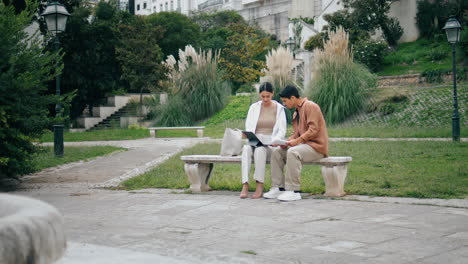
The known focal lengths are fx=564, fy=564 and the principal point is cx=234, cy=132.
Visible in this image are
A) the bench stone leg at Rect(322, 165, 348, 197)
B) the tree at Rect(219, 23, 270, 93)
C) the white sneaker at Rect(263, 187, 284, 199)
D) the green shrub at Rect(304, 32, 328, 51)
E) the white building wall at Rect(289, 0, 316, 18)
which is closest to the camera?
the bench stone leg at Rect(322, 165, 348, 197)

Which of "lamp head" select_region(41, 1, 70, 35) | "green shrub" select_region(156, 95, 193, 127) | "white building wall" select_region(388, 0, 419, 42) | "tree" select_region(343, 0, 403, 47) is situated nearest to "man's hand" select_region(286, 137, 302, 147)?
"lamp head" select_region(41, 1, 70, 35)

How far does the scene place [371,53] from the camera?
2891 centimetres

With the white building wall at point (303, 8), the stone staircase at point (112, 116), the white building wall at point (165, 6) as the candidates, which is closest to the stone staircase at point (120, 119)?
the stone staircase at point (112, 116)

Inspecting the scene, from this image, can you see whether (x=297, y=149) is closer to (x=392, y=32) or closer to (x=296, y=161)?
(x=296, y=161)

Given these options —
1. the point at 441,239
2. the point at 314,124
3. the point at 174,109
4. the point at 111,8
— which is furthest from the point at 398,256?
the point at 111,8

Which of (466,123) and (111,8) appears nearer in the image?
(466,123)

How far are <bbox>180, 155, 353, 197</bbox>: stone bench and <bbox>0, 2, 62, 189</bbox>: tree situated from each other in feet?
8.60

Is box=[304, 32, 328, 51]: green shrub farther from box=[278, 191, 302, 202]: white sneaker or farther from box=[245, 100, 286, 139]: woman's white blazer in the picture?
box=[278, 191, 302, 202]: white sneaker

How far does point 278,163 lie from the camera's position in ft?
24.1

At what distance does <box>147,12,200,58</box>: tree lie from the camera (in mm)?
43303

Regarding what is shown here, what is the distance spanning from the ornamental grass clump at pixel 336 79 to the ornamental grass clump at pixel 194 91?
229 inches

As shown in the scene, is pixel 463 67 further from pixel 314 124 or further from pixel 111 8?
pixel 314 124

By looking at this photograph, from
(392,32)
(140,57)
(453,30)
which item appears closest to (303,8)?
(392,32)

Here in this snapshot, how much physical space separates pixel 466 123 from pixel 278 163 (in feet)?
41.5
